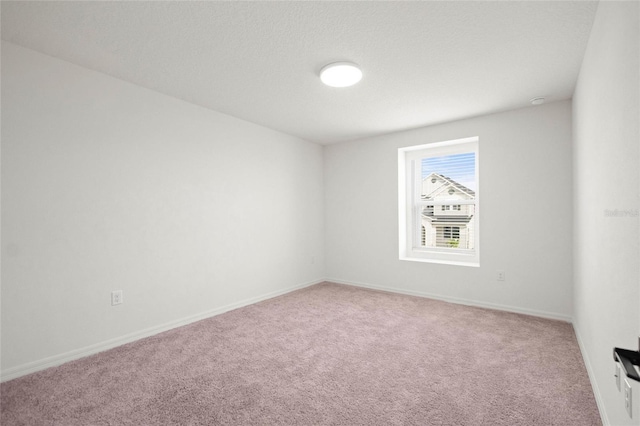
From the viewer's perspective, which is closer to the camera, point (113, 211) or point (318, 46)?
point (318, 46)

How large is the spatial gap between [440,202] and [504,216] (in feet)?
3.06

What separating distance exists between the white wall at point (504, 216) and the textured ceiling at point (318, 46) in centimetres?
44

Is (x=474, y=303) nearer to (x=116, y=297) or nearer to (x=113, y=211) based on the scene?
(x=116, y=297)

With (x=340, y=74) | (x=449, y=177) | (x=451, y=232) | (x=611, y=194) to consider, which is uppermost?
(x=340, y=74)

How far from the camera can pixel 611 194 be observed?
5.06 ft

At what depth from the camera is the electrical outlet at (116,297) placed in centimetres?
273

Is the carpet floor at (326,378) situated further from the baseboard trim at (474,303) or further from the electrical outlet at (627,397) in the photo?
the electrical outlet at (627,397)

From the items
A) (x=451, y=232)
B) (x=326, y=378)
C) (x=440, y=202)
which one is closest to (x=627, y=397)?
(x=326, y=378)

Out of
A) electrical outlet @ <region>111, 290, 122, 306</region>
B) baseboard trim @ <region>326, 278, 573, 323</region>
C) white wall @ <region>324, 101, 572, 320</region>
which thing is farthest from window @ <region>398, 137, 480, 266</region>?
electrical outlet @ <region>111, 290, 122, 306</region>

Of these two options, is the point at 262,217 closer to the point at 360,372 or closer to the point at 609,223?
the point at 360,372

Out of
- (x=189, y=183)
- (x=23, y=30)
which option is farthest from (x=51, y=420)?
(x=23, y=30)

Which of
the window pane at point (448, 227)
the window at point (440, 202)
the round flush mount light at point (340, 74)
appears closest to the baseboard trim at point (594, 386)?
the window at point (440, 202)

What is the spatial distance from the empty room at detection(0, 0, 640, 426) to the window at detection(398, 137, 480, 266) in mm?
42

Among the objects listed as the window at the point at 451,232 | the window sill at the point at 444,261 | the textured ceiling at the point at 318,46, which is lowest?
the window sill at the point at 444,261
